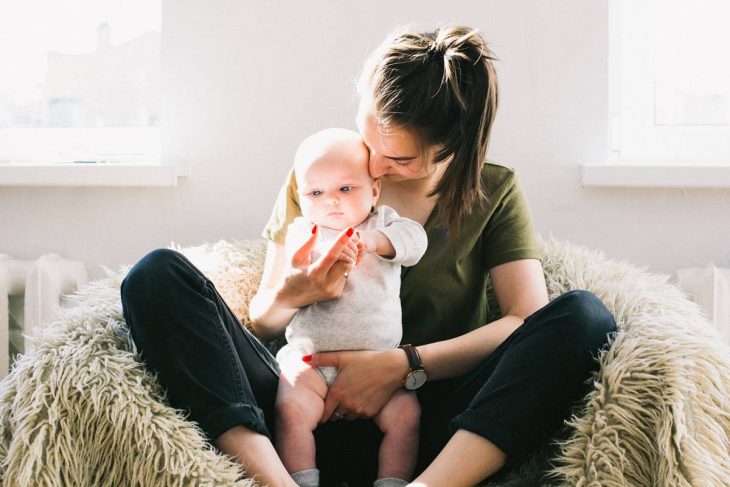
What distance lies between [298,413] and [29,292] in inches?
36.1

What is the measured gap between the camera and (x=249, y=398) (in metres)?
1.12

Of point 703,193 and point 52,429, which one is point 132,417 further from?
point 703,193

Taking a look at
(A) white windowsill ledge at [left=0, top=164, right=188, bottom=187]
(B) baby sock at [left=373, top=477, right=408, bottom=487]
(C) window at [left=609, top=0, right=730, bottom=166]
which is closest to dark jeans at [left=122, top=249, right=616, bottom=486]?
(B) baby sock at [left=373, top=477, right=408, bottom=487]

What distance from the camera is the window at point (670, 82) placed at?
1.87m

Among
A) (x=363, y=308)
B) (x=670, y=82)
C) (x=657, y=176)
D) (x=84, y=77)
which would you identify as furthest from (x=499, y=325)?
(x=84, y=77)

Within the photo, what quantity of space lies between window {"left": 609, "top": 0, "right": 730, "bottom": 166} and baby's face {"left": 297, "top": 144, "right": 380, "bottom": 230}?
0.89 meters

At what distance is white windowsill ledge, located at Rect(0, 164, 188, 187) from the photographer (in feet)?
6.12

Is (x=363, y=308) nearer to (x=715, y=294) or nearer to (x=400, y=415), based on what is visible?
(x=400, y=415)

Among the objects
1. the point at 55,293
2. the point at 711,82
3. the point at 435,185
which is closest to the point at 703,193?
the point at 711,82

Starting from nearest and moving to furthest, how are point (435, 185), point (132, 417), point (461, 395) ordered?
point (132, 417)
point (461, 395)
point (435, 185)

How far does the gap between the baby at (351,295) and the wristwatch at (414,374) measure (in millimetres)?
16

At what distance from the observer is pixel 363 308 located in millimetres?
1234

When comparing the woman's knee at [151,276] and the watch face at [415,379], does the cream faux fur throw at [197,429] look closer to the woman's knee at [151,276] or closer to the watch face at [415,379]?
the woman's knee at [151,276]

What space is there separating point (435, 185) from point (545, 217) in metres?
0.52
